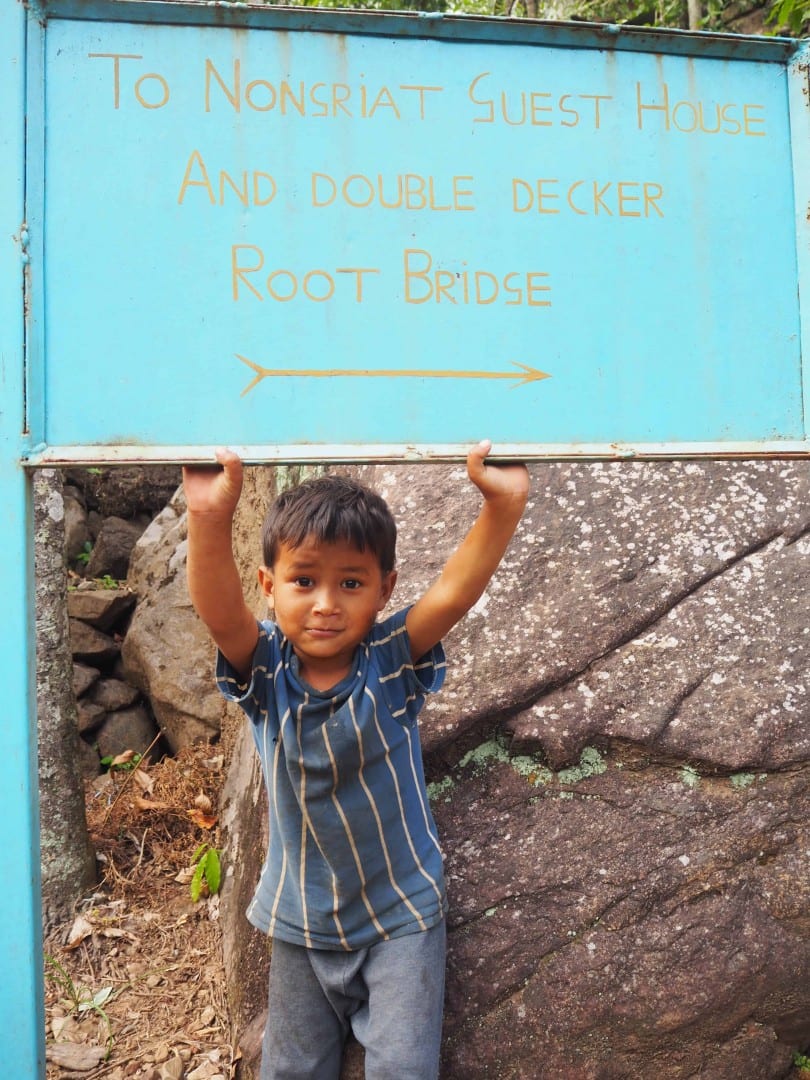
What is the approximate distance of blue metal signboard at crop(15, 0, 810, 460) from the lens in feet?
5.78

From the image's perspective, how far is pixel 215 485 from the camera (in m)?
1.75

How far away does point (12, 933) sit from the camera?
169 centimetres

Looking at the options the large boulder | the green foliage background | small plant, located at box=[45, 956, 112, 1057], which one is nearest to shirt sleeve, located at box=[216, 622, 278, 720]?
small plant, located at box=[45, 956, 112, 1057]

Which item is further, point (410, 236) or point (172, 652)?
point (172, 652)

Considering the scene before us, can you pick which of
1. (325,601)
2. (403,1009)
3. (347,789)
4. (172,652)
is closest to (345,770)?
(347,789)

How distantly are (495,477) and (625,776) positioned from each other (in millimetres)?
1225

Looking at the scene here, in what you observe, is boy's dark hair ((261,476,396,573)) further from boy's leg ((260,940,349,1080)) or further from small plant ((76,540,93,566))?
small plant ((76,540,93,566))

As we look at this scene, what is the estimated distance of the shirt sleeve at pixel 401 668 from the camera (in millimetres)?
2123

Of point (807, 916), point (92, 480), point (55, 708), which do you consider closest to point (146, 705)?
point (55, 708)

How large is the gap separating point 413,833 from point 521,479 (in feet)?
2.95

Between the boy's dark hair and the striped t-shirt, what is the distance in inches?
7.5

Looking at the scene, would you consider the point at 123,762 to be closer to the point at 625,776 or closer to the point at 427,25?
the point at 625,776

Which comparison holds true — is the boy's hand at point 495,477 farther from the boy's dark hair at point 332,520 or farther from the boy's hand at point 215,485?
the boy's hand at point 215,485

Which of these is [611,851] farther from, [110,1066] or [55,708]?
[55,708]
